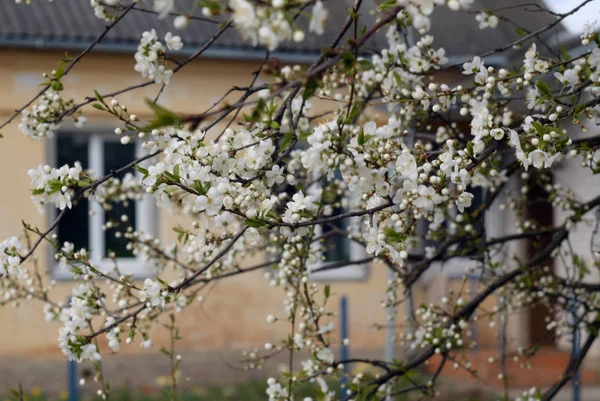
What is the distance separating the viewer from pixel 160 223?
29.7 feet

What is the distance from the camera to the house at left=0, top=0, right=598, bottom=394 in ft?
28.2

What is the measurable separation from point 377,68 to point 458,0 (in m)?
1.71

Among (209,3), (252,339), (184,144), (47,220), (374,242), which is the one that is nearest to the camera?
(209,3)

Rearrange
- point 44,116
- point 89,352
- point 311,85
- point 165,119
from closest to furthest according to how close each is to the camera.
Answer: point 165,119 < point 311,85 < point 89,352 < point 44,116

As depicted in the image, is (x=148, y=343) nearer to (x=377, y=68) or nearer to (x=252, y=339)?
(x=377, y=68)

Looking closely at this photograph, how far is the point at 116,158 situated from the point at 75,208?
665 mm

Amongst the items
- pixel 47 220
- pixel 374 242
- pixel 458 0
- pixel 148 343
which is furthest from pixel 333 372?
pixel 47 220

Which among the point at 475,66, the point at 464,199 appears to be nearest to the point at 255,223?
the point at 464,199

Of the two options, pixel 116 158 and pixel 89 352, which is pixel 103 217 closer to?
pixel 116 158

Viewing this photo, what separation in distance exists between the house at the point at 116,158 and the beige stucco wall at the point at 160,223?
0.4 inches

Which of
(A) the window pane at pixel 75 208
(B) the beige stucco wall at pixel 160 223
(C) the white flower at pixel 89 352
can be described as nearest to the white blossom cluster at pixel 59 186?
(C) the white flower at pixel 89 352

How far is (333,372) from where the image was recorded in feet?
10.8

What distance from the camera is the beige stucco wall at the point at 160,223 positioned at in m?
8.62

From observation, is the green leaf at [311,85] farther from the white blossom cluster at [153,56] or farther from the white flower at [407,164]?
the white blossom cluster at [153,56]
